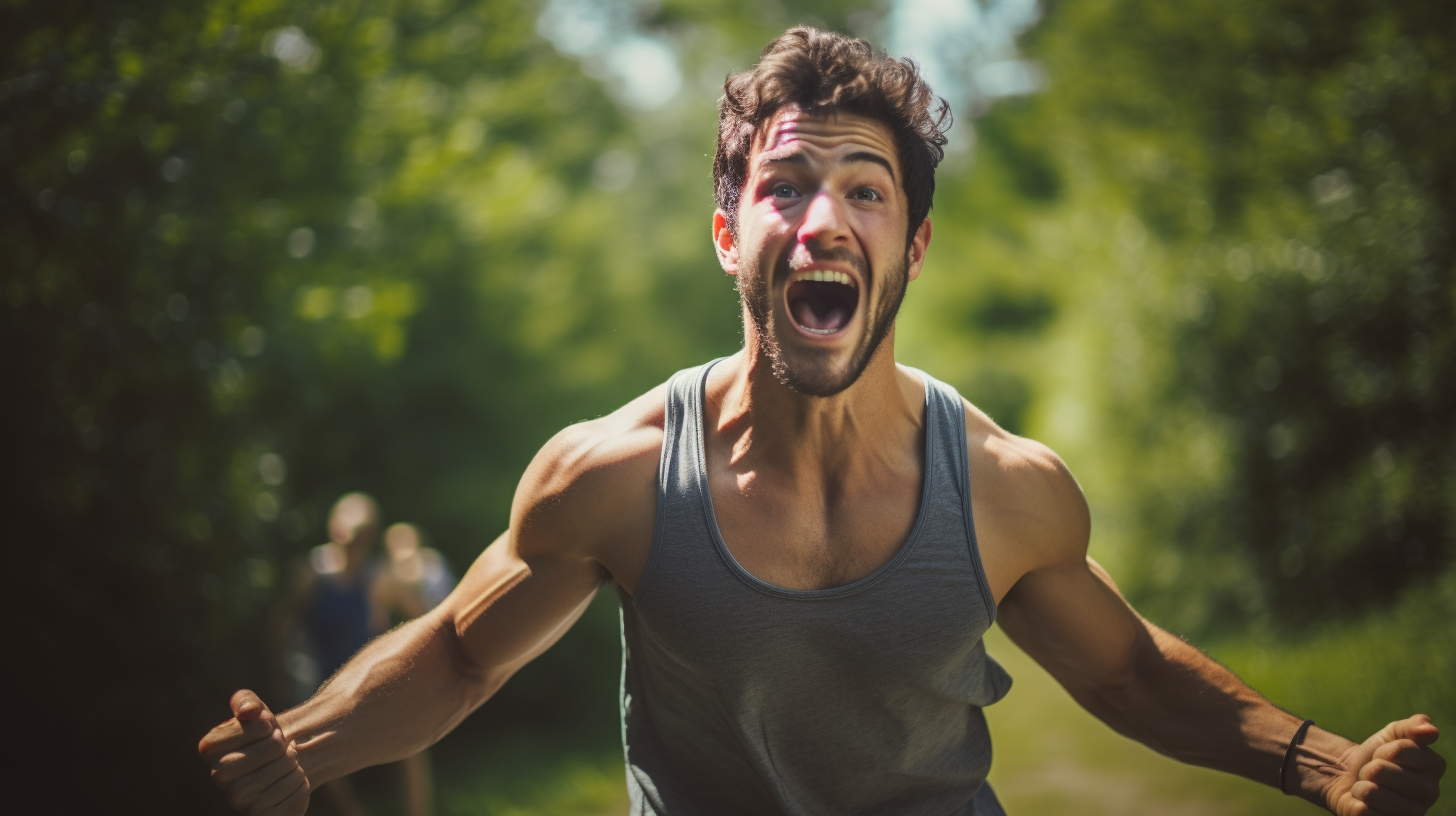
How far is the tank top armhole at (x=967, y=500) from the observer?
2.29 m

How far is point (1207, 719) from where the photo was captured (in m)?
2.45

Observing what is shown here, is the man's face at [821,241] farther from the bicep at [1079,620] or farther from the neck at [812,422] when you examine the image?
the bicep at [1079,620]

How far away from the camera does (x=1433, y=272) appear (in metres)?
8.41

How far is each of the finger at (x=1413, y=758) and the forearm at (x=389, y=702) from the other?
1.76 m

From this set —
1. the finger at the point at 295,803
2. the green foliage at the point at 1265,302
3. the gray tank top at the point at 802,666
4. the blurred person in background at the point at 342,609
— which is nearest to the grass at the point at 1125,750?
the green foliage at the point at 1265,302

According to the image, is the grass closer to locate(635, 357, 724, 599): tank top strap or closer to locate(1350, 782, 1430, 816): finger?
locate(1350, 782, 1430, 816): finger

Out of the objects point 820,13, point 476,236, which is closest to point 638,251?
point 476,236

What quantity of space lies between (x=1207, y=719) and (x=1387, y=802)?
356 millimetres

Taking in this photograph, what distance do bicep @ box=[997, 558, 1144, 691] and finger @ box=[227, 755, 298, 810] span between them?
150cm

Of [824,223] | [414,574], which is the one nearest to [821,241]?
[824,223]

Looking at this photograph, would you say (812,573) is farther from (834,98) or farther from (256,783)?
(256,783)

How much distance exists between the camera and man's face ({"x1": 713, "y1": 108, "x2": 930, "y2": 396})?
2.26 m

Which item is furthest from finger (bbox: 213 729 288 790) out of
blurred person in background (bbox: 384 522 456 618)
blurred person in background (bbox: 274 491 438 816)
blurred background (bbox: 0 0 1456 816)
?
blurred person in background (bbox: 384 522 456 618)

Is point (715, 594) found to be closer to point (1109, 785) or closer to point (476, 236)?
point (1109, 785)
